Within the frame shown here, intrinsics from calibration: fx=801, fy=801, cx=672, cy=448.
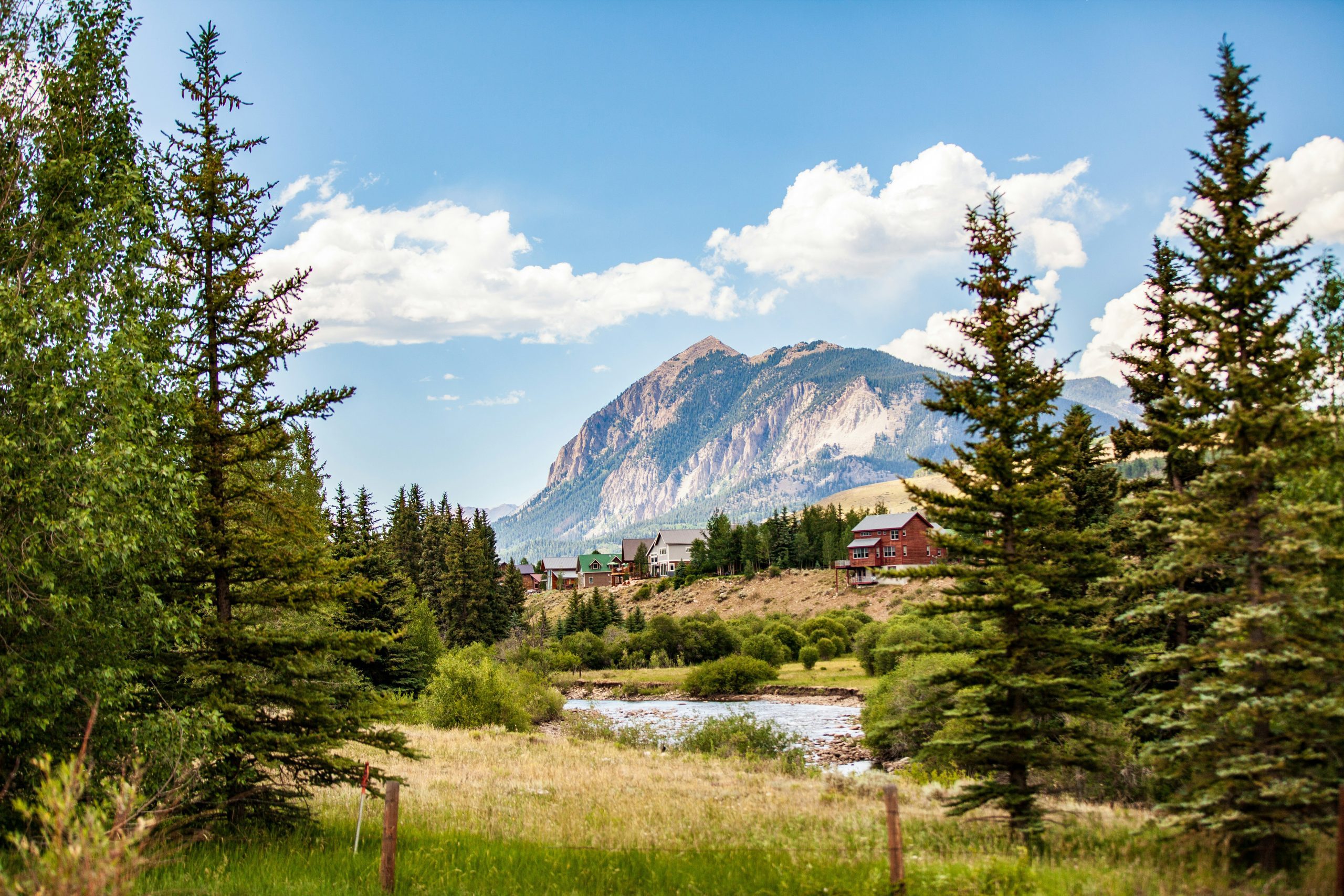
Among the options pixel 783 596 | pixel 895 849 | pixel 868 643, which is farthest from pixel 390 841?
pixel 783 596

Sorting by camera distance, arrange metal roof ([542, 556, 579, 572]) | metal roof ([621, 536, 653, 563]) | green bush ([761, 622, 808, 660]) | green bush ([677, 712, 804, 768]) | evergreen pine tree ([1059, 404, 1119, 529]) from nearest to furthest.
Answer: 1. evergreen pine tree ([1059, 404, 1119, 529])
2. green bush ([677, 712, 804, 768])
3. green bush ([761, 622, 808, 660])
4. metal roof ([621, 536, 653, 563])
5. metal roof ([542, 556, 579, 572])

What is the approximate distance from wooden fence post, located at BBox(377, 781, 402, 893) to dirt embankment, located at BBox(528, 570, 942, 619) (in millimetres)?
72840

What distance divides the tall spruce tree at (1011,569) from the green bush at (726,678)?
50537 millimetres

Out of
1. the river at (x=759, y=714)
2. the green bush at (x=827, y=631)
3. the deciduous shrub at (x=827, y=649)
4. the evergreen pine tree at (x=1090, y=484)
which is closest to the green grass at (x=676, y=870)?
the evergreen pine tree at (x=1090, y=484)

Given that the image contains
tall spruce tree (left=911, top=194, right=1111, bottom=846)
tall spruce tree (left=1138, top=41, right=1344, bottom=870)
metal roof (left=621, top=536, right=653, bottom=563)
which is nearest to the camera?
tall spruce tree (left=1138, top=41, right=1344, bottom=870)

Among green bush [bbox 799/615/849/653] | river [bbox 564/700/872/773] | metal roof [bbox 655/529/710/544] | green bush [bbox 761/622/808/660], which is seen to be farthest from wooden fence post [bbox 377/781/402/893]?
metal roof [bbox 655/529/710/544]

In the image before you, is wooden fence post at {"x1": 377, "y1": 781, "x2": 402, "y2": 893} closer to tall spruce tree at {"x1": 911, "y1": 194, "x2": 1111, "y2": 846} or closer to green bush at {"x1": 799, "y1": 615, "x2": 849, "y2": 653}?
tall spruce tree at {"x1": 911, "y1": 194, "x2": 1111, "y2": 846}

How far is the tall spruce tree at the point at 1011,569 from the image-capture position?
572 inches

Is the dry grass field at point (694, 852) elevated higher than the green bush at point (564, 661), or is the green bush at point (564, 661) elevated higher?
the dry grass field at point (694, 852)

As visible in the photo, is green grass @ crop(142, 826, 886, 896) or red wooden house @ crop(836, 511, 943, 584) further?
red wooden house @ crop(836, 511, 943, 584)

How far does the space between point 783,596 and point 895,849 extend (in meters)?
91.6

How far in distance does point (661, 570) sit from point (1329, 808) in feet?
492

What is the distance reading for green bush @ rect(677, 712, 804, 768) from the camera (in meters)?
34.0

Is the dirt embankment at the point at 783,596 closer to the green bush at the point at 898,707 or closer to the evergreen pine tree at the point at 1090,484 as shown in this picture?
the green bush at the point at 898,707
